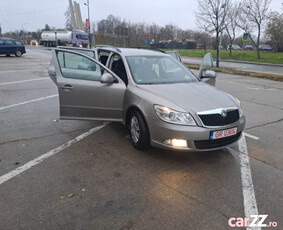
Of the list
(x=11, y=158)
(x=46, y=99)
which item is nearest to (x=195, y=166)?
(x=11, y=158)

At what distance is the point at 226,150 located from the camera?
4.12m

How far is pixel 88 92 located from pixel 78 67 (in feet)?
2.04

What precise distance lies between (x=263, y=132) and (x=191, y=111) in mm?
2569

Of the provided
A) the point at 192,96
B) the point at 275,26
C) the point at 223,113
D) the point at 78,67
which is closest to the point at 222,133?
the point at 223,113

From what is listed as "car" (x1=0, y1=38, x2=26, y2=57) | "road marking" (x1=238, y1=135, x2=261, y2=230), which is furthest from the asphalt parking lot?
"car" (x1=0, y1=38, x2=26, y2=57)

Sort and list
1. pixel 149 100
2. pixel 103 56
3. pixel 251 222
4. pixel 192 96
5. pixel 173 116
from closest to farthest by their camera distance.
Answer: pixel 251 222
pixel 173 116
pixel 149 100
pixel 192 96
pixel 103 56

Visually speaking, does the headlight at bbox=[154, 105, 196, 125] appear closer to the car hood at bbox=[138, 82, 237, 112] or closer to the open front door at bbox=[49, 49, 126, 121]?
the car hood at bbox=[138, 82, 237, 112]

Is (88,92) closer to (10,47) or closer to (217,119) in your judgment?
(217,119)

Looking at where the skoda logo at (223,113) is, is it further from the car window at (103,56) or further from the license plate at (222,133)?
the car window at (103,56)

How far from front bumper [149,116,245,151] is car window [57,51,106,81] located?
164 centimetres

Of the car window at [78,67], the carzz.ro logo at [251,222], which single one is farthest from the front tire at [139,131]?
the carzz.ro logo at [251,222]

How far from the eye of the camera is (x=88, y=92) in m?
4.38

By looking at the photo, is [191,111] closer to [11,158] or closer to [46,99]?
[11,158]

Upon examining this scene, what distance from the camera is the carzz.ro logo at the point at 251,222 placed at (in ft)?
8.05
